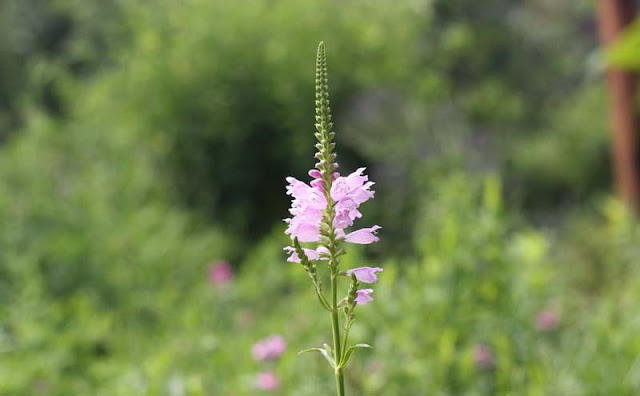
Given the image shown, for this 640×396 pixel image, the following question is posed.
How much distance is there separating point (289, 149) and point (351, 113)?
0.57 metres

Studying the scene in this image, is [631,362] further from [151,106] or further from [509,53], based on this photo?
[509,53]

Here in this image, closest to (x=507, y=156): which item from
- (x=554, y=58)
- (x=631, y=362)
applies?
(x=554, y=58)

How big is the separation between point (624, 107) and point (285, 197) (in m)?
2.34

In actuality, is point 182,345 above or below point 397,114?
below

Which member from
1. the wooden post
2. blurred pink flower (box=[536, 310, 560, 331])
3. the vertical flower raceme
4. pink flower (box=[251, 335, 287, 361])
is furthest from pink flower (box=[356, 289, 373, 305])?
the wooden post

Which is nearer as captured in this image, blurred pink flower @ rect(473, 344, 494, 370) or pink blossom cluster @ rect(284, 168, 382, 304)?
pink blossom cluster @ rect(284, 168, 382, 304)

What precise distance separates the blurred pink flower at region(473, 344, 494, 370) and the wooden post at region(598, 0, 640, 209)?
10.5 feet

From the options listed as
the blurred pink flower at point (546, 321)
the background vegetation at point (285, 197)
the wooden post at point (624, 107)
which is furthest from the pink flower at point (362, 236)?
the wooden post at point (624, 107)

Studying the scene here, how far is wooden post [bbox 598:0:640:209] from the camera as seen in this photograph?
4.80 m

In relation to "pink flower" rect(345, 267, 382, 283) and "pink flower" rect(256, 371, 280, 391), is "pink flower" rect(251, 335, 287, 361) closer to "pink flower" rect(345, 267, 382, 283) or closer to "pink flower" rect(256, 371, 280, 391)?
"pink flower" rect(256, 371, 280, 391)

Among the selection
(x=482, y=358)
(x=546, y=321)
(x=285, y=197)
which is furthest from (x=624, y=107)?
(x=482, y=358)

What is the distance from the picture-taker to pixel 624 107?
4914 millimetres

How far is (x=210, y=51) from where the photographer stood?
213 inches

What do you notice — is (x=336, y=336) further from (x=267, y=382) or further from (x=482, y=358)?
(x=482, y=358)
